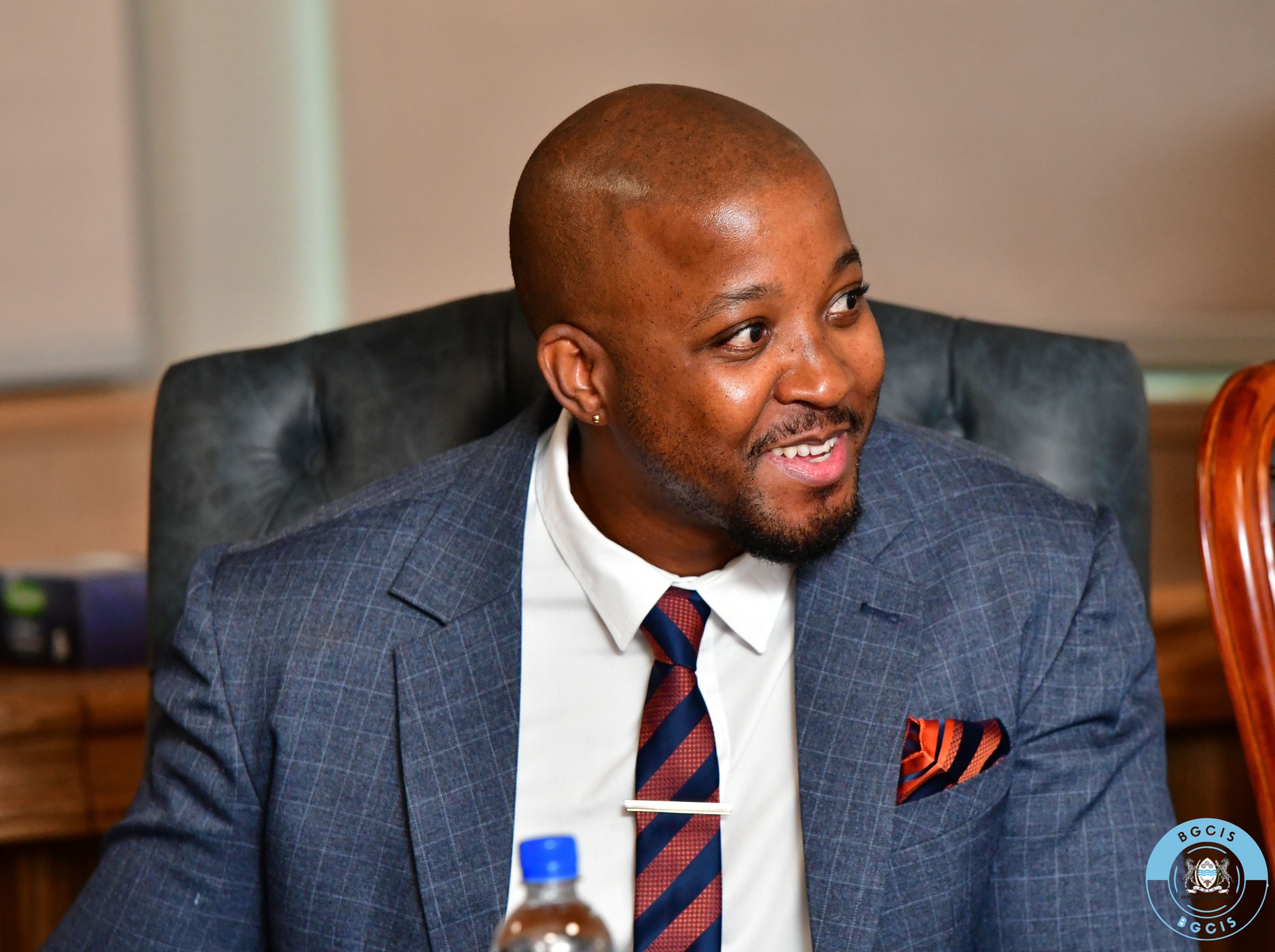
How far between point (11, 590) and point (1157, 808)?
65.8 inches

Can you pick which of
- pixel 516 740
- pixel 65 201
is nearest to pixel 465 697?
pixel 516 740

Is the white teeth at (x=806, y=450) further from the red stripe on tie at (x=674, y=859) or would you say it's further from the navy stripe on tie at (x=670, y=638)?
the red stripe on tie at (x=674, y=859)

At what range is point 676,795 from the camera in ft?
3.97

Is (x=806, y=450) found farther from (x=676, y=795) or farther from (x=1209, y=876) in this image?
(x=1209, y=876)

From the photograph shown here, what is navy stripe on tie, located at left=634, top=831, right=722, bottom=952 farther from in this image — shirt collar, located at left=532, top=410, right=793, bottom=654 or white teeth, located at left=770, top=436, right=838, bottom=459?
white teeth, located at left=770, top=436, right=838, bottom=459

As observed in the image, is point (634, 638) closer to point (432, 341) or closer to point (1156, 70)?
point (432, 341)

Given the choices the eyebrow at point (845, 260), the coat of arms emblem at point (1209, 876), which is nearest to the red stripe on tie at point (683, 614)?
the eyebrow at point (845, 260)

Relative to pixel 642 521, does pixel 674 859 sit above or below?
below

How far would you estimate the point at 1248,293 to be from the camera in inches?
85.8

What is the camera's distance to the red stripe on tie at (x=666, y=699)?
1234mm

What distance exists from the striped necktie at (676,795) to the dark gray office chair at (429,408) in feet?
1.24

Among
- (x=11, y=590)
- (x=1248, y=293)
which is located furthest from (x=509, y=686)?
(x=1248, y=293)

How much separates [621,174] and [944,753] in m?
0.58

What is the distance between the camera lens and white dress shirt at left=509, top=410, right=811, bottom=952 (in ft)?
3.96
